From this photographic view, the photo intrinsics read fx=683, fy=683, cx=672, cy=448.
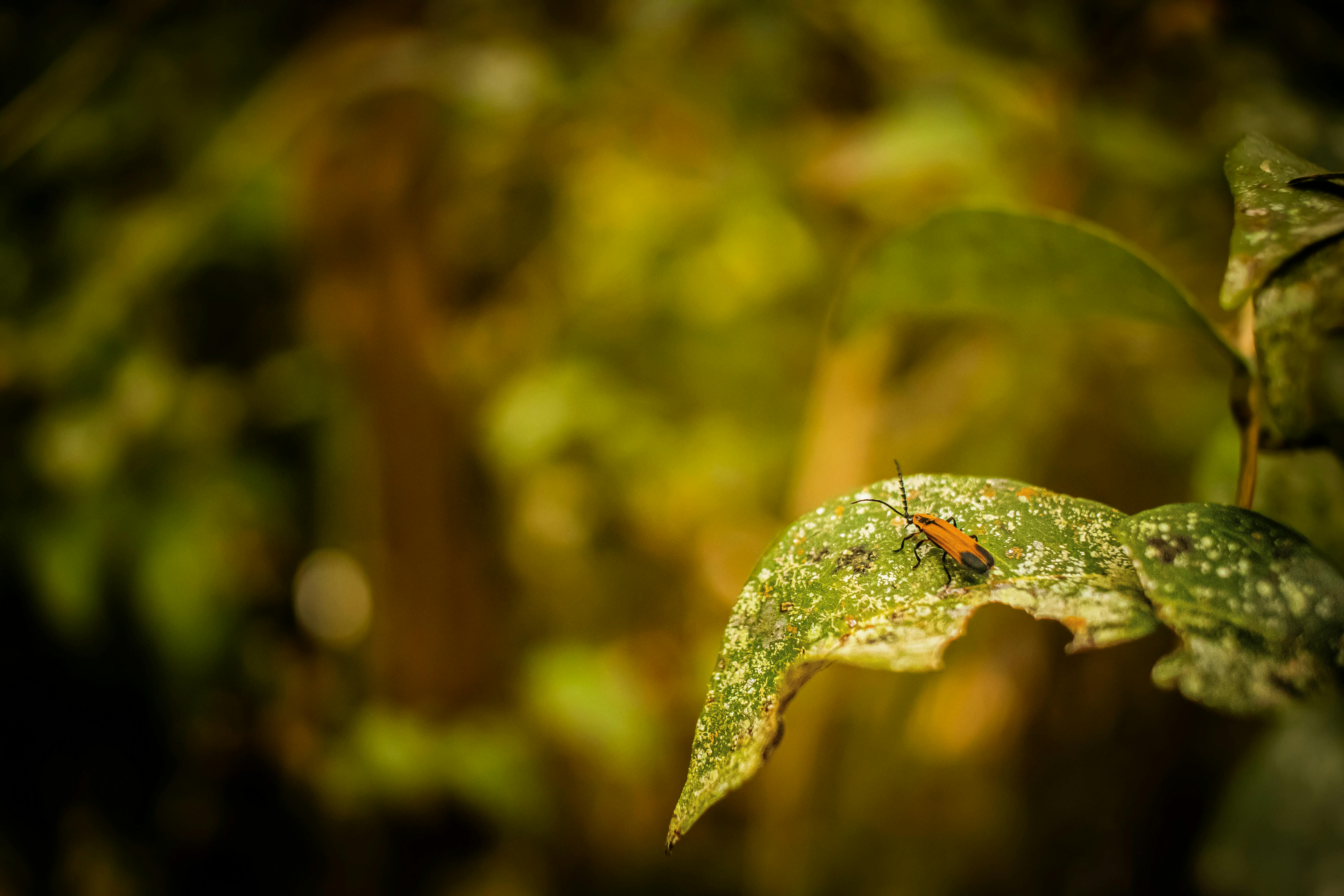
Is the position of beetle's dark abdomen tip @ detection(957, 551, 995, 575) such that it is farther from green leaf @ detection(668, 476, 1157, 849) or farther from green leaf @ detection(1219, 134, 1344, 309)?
green leaf @ detection(1219, 134, 1344, 309)

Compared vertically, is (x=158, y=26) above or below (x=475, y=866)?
above

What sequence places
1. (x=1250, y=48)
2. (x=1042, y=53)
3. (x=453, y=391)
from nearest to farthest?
(x=1250, y=48), (x=1042, y=53), (x=453, y=391)

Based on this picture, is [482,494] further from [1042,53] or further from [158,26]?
[1042,53]

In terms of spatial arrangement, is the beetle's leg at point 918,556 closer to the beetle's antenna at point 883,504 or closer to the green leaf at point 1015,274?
the beetle's antenna at point 883,504

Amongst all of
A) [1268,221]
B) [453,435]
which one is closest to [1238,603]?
[1268,221]

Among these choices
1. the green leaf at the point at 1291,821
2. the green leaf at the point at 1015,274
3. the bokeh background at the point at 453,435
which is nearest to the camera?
the green leaf at the point at 1291,821

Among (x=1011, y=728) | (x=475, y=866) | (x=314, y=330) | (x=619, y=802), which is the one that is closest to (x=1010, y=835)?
(x=1011, y=728)

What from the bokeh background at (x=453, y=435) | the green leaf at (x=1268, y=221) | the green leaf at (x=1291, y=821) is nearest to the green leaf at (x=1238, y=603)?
the green leaf at (x=1291, y=821)

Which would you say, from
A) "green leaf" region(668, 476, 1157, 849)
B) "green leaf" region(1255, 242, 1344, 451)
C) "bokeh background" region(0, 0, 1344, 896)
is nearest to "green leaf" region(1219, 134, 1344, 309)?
"green leaf" region(1255, 242, 1344, 451)

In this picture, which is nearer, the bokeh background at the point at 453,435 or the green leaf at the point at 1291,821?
the green leaf at the point at 1291,821
